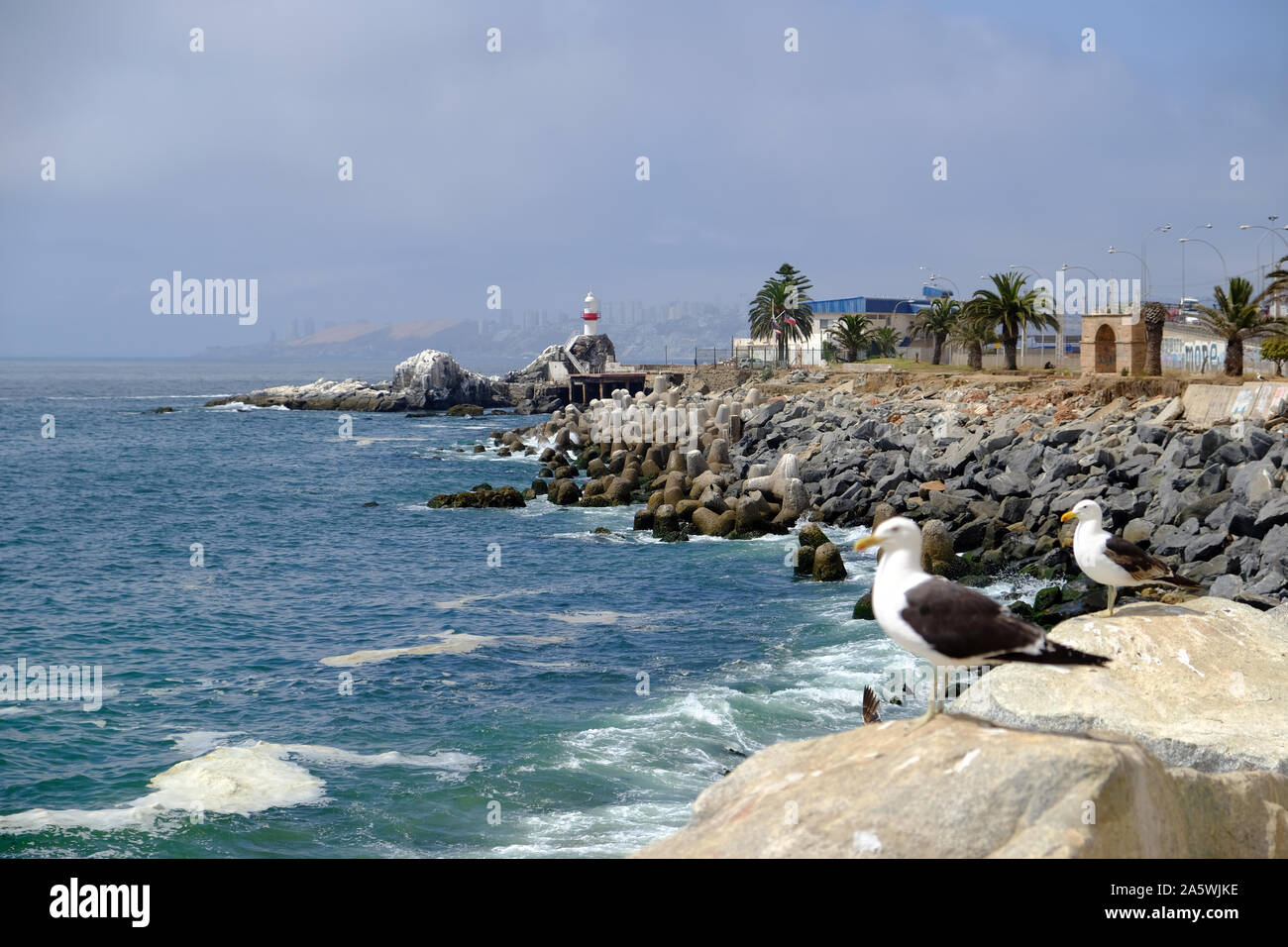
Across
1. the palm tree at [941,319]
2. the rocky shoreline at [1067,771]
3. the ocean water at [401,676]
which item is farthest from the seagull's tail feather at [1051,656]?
the palm tree at [941,319]

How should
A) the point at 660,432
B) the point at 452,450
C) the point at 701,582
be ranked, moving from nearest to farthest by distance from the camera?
the point at 701,582 < the point at 660,432 < the point at 452,450

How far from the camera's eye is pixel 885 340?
86562 millimetres

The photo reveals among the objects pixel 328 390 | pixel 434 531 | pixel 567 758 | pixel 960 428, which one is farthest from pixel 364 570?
pixel 328 390

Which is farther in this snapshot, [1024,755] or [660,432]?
[660,432]

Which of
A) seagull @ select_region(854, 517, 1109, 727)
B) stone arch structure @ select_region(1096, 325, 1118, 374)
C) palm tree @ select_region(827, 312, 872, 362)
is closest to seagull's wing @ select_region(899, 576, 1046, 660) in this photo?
seagull @ select_region(854, 517, 1109, 727)

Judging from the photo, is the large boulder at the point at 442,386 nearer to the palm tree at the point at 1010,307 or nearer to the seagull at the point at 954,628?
the palm tree at the point at 1010,307

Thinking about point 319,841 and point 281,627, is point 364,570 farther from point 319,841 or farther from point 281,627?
point 319,841

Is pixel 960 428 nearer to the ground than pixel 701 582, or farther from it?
farther from it

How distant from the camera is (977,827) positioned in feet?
16.8

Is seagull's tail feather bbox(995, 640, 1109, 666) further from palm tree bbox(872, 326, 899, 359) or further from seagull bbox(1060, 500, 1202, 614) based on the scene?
palm tree bbox(872, 326, 899, 359)

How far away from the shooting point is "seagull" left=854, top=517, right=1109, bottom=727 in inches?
231

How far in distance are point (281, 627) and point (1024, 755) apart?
67.5ft
